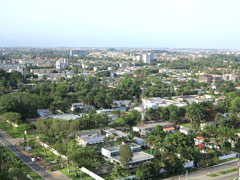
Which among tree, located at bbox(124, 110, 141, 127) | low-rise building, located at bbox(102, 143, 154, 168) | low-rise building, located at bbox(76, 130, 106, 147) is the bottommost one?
low-rise building, located at bbox(76, 130, 106, 147)

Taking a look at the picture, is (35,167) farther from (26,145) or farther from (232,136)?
(232,136)

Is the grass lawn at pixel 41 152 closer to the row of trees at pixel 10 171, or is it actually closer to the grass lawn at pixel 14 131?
the grass lawn at pixel 14 131

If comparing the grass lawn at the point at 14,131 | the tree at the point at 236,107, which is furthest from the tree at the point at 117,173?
the tree at the point at 236,107

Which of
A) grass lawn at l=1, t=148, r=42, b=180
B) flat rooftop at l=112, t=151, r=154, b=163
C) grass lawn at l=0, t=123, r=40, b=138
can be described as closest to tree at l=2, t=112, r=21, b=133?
grass lawn at l=0, t=123, r=40, b=138

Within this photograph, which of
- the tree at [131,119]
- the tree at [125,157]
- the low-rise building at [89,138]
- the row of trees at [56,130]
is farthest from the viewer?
the tree at [131,119]

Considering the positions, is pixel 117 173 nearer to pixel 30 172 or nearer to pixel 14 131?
pixel 30 172

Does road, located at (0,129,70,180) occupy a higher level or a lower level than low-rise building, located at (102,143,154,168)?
lower

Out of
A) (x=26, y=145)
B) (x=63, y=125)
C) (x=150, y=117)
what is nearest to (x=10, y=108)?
(x=26, y=145)

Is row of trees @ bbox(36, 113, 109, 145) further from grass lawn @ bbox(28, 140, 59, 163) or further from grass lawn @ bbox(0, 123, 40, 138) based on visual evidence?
grass lawn @ bbox(0, 123, 40, 138)
